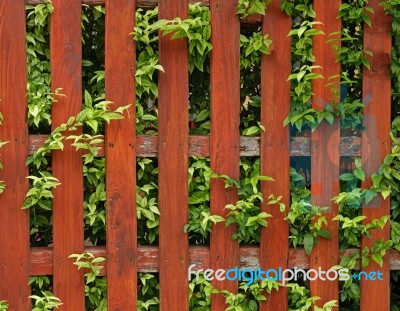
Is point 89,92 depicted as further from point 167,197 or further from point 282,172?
point 282,172

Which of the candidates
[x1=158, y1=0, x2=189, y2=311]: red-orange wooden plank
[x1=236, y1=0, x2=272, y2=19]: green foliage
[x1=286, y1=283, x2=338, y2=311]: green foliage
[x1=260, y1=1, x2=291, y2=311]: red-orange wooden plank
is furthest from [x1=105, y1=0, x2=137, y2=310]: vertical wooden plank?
[x1=286, y1=283, x2=338, y2=311]: green foliage

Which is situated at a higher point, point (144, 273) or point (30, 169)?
point (30, 169)

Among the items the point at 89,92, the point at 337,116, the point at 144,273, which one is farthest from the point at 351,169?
the point at 89,92

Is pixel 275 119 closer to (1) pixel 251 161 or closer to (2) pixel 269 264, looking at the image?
(1) pixel 251 161

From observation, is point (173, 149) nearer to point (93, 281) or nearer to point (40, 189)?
point (40, 189)

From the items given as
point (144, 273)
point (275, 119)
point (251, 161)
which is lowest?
point (144, 273)

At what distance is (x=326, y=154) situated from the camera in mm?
2773

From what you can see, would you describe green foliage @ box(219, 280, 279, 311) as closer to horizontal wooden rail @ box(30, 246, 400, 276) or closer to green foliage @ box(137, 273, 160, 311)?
horizontal wooden rail @ box(30, 246, 400, 276)

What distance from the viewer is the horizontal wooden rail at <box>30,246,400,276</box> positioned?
2.71 m

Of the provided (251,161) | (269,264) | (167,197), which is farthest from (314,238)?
(167,197)

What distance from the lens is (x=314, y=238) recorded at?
2785mm

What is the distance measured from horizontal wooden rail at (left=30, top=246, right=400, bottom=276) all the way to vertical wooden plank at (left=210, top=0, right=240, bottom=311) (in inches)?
8.3

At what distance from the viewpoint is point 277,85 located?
2.73 m

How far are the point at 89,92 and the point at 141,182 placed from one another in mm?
474
